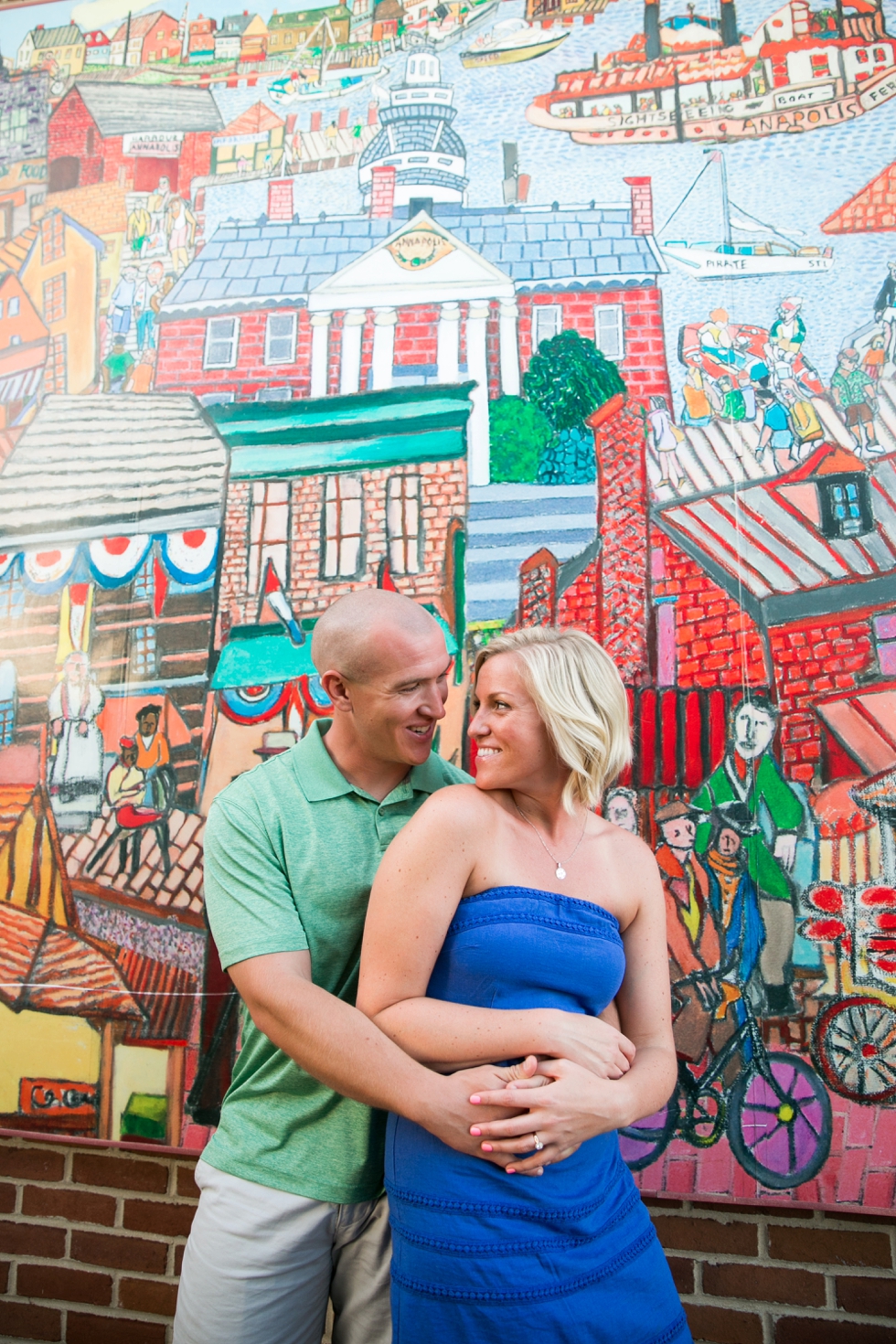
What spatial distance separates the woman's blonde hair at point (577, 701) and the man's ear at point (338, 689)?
12.9 inches

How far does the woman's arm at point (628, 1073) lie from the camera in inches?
53.9

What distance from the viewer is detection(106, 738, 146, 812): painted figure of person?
9.02 feet

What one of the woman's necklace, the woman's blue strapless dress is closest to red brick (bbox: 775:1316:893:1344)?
the woman's blue strapless dress

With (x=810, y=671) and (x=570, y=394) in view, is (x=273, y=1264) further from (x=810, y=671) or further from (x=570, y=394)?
(x=570, y=394)

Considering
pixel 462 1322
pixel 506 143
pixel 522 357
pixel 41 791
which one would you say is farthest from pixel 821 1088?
pixel 506 143

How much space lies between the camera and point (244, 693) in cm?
273

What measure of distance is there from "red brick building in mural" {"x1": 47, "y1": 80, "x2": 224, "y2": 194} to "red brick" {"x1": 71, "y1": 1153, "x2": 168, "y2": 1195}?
3.21 m

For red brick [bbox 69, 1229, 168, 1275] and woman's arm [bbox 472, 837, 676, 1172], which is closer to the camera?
woman's arm [bbox 472, 837, 676, 1172]

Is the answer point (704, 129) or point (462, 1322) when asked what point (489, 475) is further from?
point (462, 1322)

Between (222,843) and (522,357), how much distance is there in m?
1.83

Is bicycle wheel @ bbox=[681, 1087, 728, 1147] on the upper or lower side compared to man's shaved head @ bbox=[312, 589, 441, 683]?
lower

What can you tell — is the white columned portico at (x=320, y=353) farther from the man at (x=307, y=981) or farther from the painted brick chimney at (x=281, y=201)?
the man at (x=307, y=981)

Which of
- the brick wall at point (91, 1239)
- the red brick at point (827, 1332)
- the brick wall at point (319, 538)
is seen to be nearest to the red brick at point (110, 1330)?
the brick wall at point (91, 1239)

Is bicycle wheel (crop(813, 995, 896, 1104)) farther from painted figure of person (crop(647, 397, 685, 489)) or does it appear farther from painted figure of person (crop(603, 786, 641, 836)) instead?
painted figure of person (crop(647, 397, 685, 489))
